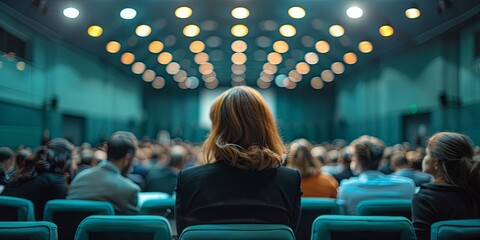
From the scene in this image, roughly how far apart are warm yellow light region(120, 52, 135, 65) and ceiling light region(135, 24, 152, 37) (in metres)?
2.31

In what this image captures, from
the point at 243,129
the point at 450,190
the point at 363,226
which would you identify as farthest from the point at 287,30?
the point at 363,226

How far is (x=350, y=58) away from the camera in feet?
56.8

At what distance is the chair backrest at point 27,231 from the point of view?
1945mm

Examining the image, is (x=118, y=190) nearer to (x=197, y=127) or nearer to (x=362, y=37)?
(x=362, y=37)

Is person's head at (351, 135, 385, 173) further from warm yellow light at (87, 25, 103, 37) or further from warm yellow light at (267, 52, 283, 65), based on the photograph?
warm yellow light at (267, 52, 283, 65)

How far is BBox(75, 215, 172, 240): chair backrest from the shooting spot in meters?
2.02

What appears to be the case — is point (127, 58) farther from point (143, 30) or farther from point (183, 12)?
point (183, 12)

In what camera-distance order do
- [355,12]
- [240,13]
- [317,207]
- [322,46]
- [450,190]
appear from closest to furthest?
[450,190], [317,207], [355,12], [240,13], [322,46]

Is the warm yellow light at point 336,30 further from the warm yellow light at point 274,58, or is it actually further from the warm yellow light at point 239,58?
the warm yellow light at point 239,58

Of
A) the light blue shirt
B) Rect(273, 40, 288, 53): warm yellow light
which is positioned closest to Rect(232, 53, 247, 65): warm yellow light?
Rect(273, 40, 288, 53): warm yellow light

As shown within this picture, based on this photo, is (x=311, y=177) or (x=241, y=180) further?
(x=311, y=177)

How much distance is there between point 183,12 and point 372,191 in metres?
9.99

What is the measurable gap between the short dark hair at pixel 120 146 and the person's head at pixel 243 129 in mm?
1754

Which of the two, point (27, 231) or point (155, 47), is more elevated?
point (155, 47)
